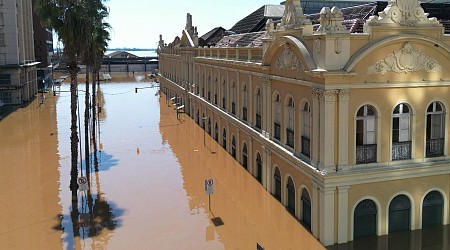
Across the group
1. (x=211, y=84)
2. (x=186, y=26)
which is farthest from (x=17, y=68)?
(x=211, y=84)

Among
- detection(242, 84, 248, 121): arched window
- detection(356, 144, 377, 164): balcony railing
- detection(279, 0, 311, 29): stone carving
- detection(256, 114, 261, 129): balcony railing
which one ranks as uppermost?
detection(279, 0, 311, 29): stone carving

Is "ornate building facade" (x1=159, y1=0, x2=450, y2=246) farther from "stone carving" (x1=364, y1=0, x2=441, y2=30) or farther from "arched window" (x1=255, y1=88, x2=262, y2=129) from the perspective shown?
"arched window" (x1=255, y1=88, x2=262, y2=129)

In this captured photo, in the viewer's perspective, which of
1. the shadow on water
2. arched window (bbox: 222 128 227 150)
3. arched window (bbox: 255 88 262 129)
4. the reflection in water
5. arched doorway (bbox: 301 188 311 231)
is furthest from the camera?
arched window (bbox: 222 128 227 150)

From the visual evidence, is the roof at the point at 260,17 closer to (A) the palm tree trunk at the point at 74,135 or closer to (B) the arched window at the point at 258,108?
(B) the arched window at the point at 258,108

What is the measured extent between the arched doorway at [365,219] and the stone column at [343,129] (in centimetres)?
199

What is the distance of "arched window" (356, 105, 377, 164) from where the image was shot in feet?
61.0

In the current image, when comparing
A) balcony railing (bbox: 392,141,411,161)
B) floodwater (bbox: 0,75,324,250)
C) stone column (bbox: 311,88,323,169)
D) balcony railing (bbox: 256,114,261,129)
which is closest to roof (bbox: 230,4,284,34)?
floodwater (bbox: 0,75,324,250)

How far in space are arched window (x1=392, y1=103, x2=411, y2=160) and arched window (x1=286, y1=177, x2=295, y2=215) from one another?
5085mm

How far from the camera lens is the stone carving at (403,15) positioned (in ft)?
59.4

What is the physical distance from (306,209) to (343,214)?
8.11 ft

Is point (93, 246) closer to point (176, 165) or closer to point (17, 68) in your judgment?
point (176, 165)

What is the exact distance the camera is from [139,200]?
25375 mm

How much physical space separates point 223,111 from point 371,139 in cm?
1882

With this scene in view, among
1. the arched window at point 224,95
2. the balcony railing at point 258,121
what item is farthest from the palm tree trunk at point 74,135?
the arched window at point 224,95
